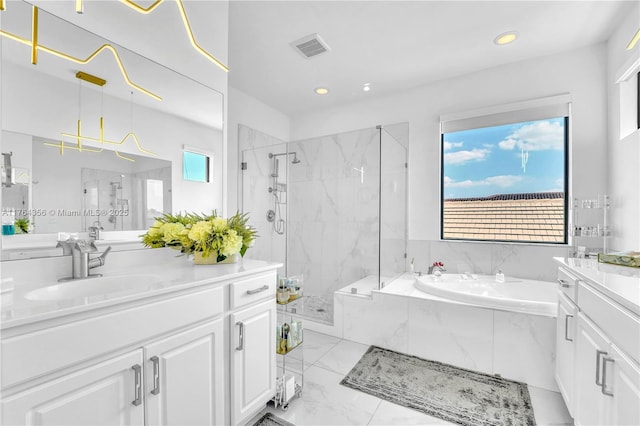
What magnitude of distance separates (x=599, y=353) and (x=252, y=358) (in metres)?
1.52

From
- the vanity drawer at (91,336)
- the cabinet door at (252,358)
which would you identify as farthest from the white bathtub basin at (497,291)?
the vanity drawer at (91,336)

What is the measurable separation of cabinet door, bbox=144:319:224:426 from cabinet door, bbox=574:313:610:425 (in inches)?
61.8

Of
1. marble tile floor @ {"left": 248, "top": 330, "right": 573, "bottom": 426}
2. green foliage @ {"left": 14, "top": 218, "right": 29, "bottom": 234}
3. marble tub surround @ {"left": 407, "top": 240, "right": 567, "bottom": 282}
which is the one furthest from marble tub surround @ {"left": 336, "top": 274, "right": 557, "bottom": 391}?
green foliage @ {"left": 14, "top": 218, "right": 29, "bottom": 234}

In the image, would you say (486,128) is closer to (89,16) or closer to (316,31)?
(316,31)

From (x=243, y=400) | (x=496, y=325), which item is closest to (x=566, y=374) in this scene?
(x=496, y=325)

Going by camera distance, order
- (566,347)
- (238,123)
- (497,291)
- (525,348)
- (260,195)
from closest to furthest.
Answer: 1. (566,347)
2. (525,348)
3. (497,291)
4. (238,123)
5. (260,195)

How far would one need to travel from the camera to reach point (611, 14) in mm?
2029

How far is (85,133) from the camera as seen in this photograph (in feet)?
4.35

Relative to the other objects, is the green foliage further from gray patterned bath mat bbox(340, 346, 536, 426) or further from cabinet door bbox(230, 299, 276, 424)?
gray patterned bath mat bbox(340, 346, 536, 426)

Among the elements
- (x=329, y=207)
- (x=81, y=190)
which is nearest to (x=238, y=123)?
(x=329, y=207)

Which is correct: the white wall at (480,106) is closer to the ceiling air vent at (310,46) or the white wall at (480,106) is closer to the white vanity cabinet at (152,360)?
the ceiling air vent at (310,46)

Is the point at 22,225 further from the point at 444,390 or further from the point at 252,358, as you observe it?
the point at 444,390

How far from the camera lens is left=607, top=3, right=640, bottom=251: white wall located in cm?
195

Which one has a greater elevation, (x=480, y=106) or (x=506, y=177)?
(x=480, y=106)
